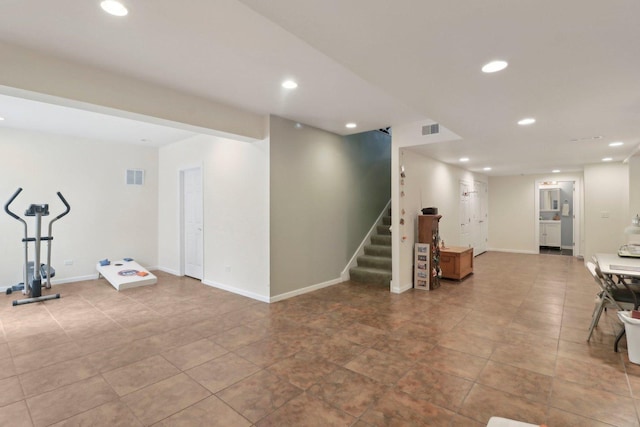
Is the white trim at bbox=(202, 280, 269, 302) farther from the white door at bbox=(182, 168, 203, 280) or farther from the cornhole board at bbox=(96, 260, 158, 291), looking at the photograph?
the cornhole board at bbox=(96, 260, 158, 291)

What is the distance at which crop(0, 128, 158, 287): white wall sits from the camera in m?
5.31

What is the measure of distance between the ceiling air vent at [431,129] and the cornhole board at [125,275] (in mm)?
5349

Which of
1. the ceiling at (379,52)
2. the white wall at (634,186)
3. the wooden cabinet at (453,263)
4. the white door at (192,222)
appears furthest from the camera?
the white door at (192,222)

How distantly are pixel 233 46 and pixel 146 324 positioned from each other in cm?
327

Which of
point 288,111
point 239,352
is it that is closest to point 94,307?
point 239,352

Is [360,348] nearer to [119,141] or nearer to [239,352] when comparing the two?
[239,352]

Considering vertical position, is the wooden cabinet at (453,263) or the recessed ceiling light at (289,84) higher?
the recessed ceiling light at (289,84)

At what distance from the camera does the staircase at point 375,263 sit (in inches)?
218

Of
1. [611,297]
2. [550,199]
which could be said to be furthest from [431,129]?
[550,199]

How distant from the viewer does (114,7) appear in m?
2.04

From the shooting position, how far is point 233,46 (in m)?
2.51

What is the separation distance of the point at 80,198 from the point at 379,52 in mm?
6498

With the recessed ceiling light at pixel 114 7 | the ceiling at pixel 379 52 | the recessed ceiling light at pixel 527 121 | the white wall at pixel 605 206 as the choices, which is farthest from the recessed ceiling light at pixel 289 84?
the white wall at pixel 605 206

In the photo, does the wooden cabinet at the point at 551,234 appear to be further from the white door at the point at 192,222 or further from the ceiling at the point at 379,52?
the white door at the point at 192,222
